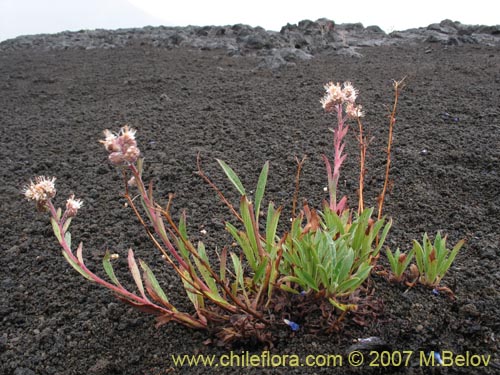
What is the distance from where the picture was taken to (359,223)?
5.66 ft

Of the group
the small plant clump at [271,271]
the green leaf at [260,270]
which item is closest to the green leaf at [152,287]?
the small plant clump at [271,271]

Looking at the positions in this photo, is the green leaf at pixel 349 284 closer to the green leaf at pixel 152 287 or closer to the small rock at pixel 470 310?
the small rock at pixel 470 310

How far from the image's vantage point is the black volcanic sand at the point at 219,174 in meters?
1.72

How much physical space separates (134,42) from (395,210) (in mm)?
6576

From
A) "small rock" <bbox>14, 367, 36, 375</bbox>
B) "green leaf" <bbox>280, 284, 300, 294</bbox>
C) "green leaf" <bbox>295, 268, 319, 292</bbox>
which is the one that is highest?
"green leaf" <bbox>295, 268, 319, 292</bbox>

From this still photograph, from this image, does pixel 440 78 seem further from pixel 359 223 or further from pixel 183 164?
pixel 359 223

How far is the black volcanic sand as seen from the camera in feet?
5.65

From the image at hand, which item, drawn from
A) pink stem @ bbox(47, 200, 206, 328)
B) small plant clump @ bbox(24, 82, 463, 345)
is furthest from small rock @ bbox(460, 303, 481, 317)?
pink stem @ bbox(47, 200, 206, 328)

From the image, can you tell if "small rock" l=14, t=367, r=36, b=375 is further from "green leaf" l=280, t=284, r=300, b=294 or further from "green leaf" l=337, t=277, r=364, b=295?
"green leaf" l=337, t=277, r=364, b=295

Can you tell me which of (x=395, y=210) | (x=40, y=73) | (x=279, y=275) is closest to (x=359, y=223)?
(x=279, y=275)

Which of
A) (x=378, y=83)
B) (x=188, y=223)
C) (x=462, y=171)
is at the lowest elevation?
(x=188, y=223)

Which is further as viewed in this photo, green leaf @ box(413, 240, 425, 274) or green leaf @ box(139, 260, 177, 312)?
green leaf @ box(413, 240, 425, 274)

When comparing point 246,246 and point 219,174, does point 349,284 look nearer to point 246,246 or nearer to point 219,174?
point 246,246

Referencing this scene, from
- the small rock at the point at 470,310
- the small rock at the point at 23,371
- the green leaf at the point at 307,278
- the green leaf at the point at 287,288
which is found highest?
the green leaf at the point at 307,278
